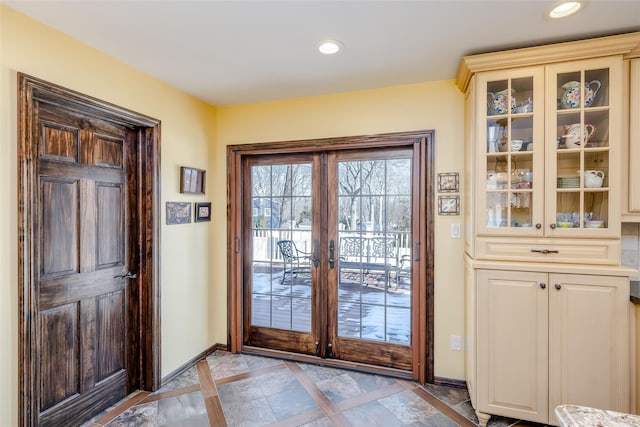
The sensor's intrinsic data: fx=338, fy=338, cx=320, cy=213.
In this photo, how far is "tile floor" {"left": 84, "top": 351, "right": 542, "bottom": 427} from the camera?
2.26 metres

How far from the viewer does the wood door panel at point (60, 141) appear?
6.54ft

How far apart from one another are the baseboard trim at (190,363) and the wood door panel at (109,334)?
1.20 ft

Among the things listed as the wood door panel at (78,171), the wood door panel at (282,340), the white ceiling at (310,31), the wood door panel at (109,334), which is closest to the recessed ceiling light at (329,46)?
the white ceiling at (310,31)

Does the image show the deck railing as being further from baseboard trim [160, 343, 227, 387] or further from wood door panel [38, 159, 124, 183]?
wood door panel [38, 159, 124, 183]

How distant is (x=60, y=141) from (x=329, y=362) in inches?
104

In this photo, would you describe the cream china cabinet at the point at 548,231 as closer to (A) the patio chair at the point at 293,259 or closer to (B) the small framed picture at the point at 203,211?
(A) the patio chair at the point at 293,259

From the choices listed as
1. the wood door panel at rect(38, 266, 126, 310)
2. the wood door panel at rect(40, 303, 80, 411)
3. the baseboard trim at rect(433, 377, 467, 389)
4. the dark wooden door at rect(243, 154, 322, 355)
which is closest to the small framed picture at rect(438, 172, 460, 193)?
the dark wooden door at rect(243, 154, 322, 355)

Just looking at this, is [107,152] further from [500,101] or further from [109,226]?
[500,101]

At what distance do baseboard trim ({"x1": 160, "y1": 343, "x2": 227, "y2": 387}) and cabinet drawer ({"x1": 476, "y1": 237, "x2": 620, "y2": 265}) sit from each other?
2.58 m

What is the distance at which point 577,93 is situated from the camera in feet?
6.82

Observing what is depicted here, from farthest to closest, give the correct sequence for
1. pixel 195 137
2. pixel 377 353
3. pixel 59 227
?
1. pixel 195 137
2. pixel 377 353
3. pixel 59 227

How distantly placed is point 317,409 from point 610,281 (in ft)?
6.61

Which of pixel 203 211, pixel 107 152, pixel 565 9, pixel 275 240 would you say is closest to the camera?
pixel 565 9

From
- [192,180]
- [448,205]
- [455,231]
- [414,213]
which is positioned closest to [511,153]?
[448,205]
